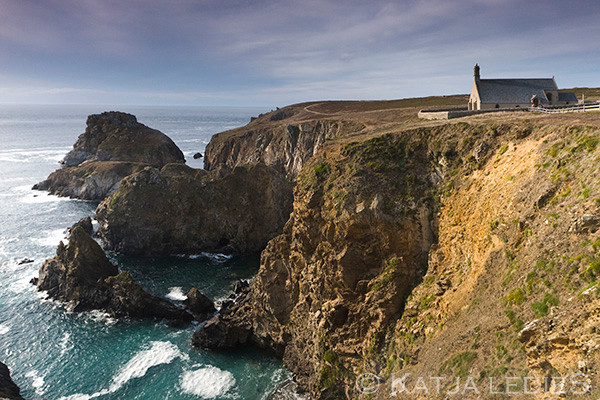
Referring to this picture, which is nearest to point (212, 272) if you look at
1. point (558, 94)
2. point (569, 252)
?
point (569, 252)

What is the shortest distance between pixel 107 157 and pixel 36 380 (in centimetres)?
9962

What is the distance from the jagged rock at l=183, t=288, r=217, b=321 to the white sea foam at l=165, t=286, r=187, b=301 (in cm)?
323

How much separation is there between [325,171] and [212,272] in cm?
3089

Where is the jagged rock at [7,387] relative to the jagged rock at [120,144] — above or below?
below

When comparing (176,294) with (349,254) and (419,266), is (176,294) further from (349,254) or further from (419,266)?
(419,266)

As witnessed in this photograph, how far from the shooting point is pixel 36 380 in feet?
114

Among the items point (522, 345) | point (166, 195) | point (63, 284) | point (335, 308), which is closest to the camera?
point (522, 345)

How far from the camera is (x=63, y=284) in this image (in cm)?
4825

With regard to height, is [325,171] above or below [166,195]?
above

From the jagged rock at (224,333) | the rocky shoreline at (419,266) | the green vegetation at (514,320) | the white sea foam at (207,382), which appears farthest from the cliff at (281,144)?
the green vegetation at (514,320)

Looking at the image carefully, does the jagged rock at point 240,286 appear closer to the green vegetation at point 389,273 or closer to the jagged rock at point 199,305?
the jagged rock at point 199,305

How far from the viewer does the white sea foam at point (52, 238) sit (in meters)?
67.3

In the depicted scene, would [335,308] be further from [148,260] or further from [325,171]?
[148,260]

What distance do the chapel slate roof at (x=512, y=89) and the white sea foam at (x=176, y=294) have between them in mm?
50229
